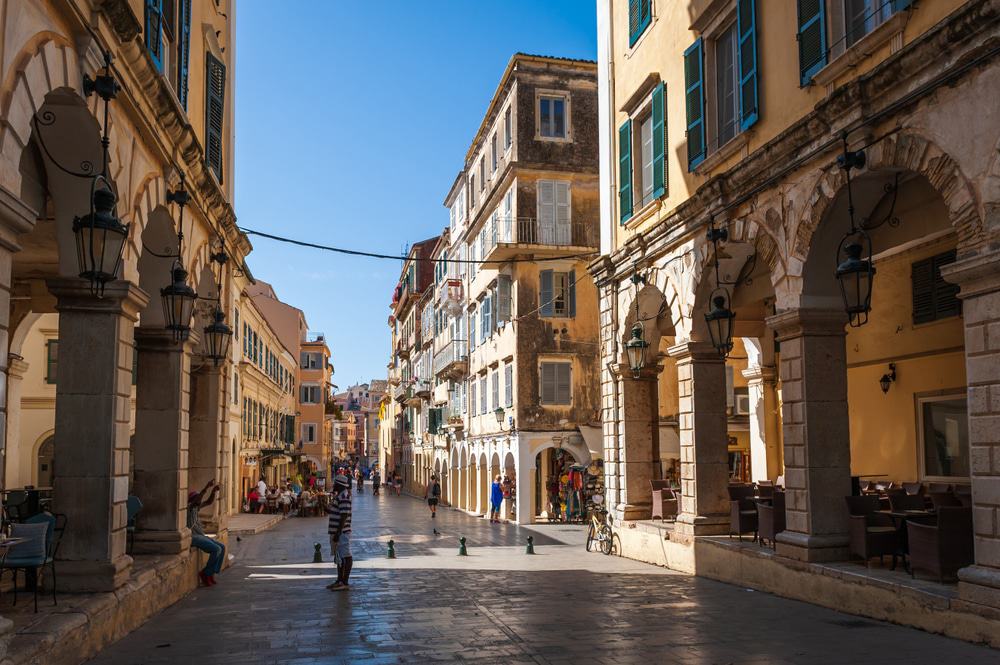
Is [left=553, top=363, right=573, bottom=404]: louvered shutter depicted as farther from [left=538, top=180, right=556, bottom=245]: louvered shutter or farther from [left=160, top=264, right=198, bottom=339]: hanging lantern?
[left=160, top=264, right=198, bottom=339]: hanging lantern

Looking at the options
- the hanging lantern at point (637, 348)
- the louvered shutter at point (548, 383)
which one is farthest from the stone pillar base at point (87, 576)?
the louvered shutter at point (548, 383)

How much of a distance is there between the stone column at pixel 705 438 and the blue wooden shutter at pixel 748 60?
399 cm

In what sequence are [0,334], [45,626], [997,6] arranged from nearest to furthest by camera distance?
[0,334] < [45,626] < [997,6]

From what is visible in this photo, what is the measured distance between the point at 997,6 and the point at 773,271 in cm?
511

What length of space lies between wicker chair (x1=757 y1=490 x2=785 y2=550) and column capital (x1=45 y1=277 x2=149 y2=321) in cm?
878

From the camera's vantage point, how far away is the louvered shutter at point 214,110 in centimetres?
1545

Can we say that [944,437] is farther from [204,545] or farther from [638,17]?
[204,545]

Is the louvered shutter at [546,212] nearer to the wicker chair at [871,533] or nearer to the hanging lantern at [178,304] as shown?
the hanging lantern at [178,304]

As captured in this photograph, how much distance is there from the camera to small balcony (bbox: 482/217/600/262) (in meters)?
32.2

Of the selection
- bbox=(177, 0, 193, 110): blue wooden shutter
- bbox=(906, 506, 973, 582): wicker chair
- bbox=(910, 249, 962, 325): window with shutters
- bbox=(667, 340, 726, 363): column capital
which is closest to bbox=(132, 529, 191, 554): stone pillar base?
bbox=(177, 0, 193, 110): blue wooden shutter

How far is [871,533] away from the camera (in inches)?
432

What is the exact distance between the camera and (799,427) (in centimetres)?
1198

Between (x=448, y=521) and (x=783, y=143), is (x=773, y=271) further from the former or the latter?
(x=448, y=521)

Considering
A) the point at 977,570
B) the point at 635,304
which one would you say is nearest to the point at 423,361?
the point at 635,304
